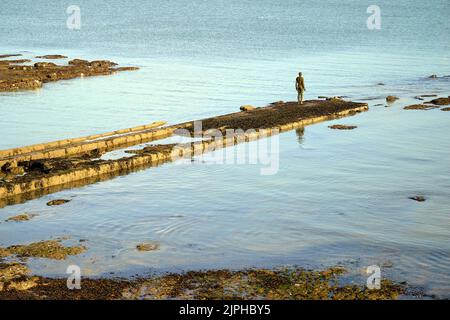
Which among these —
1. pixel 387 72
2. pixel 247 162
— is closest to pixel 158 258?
pixel 247 162

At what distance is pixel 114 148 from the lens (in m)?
27.1

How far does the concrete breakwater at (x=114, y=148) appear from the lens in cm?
2233

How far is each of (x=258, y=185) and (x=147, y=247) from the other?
7007mm

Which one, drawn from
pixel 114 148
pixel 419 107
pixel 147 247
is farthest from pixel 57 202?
pixel 419 107

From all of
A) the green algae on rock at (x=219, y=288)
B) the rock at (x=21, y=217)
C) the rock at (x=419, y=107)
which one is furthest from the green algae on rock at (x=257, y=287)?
the rock at (x=419, y=107)

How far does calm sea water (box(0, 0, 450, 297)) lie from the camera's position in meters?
16.5

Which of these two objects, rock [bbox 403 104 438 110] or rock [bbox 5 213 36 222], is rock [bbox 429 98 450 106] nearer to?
rock [bbox 403 104 438 110]

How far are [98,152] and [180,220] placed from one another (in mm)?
8014

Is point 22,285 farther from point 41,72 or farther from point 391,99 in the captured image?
point 41,72

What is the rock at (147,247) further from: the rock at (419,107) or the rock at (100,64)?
the rock at (100,64)

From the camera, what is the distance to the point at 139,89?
1810 inches
